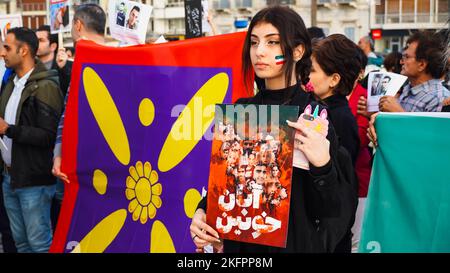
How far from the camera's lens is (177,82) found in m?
3.94

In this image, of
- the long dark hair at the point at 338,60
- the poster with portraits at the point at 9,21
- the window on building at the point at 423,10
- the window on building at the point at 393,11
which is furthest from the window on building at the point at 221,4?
the long dark hair at the point at 338,60

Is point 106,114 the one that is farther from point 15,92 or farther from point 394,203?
point 394,203

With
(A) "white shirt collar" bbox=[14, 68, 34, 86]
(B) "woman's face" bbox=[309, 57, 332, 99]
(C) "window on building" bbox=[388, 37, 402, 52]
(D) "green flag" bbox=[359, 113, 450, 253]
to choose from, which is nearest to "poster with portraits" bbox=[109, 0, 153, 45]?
(A) "white shirt collar" bbox=[14, 68, 34, 86]

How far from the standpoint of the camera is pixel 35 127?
15.6ft

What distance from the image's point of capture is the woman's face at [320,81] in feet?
12.1

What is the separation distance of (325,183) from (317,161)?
0.09 m

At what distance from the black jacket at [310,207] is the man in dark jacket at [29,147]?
255 cm

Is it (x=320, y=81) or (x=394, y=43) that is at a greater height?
(x=394, y=43)

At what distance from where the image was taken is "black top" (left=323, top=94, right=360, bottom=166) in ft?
11.6

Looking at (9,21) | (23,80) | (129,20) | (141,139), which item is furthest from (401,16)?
(141,139)

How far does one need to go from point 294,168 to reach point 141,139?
1787 millimetres

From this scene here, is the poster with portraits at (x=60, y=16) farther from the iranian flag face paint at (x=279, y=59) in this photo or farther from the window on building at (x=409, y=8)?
the window on building at (x=409, y=8)

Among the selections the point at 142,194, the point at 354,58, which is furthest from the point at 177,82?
the point at 354,58

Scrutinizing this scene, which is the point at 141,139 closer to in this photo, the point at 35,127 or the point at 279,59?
the point at 35,127
